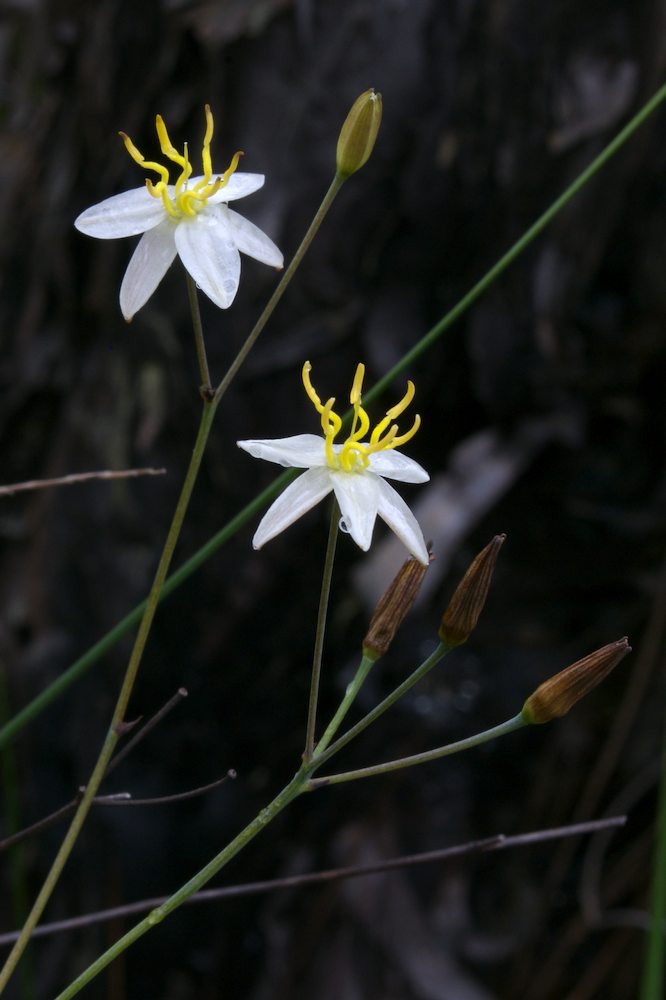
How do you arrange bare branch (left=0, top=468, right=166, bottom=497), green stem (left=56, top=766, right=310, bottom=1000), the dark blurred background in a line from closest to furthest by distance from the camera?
green stem (left=56, top=766, right=310, bottom=1000)
bare branch (left=0, top=468, right=166, bottom=497)
the dark blurred background

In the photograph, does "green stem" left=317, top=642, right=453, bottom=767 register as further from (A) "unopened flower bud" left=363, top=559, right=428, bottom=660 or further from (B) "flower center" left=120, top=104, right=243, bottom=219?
(B) "flower center" left=120, top=104, right=243, bottom=219

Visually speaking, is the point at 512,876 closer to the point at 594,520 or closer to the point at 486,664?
the point at 486,664

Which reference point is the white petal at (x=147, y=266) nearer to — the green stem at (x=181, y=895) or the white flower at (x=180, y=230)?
the white flower at (x=180, y=230)

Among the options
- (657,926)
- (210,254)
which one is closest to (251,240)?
(210,254)

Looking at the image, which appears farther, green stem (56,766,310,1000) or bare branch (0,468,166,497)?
bare branch (0,468,166,497)

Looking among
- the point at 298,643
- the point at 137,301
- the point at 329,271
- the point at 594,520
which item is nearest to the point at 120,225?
the point at 137,301

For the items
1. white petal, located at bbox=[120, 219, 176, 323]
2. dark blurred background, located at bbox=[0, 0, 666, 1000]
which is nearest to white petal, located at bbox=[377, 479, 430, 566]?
white petal, located at bbox=[120, 219, 176, 323]
